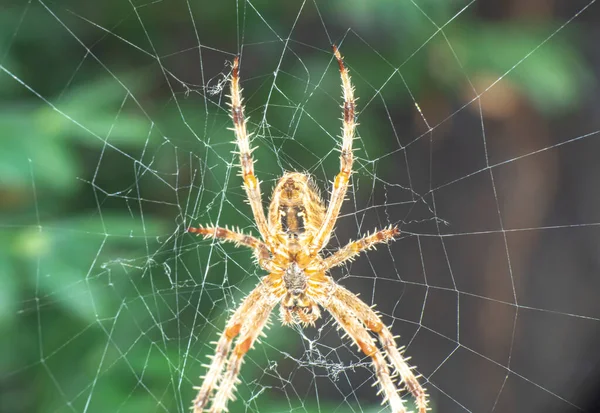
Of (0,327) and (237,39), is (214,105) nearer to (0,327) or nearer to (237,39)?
(237,39)

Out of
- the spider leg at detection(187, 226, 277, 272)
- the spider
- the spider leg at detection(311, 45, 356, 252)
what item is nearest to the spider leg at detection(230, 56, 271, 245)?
the spider

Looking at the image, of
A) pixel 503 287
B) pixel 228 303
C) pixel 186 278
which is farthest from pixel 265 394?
pixel 503 287

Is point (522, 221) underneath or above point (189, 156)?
underneath

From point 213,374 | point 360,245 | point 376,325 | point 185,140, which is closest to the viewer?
point 360,245

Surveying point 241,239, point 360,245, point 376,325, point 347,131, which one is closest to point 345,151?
point 347,131

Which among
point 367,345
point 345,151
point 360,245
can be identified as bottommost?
point 367,345

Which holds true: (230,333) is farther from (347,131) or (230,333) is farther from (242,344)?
(347,131)

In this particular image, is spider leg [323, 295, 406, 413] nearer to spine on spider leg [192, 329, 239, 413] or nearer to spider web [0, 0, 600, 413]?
spider web [0, 0, 600, 413]
